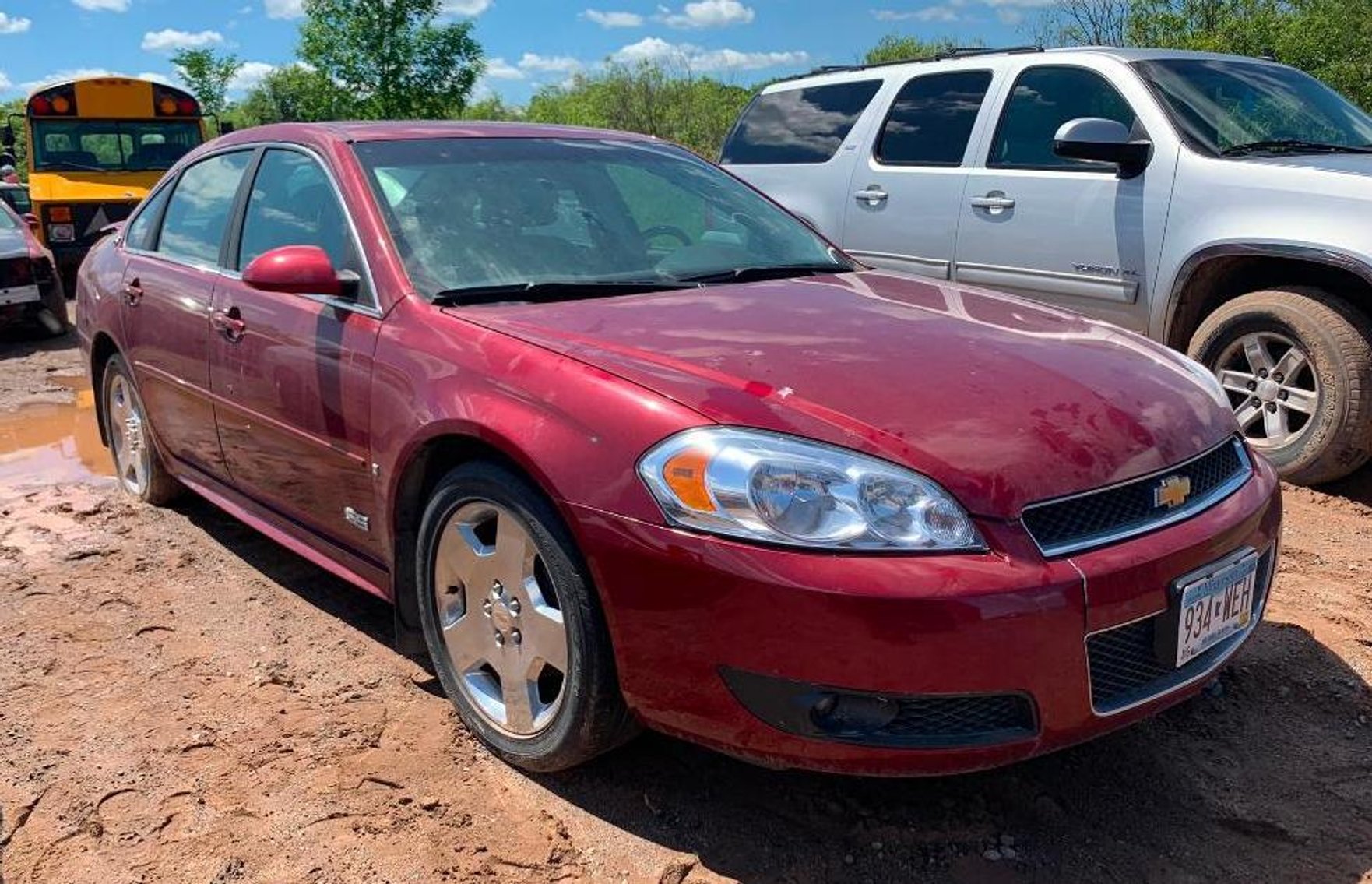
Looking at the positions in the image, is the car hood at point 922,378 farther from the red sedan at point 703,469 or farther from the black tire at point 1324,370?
the black tire at point 1324,370

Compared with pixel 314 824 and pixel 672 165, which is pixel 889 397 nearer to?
pixel 314 824

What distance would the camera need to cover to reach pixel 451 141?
3.68 m

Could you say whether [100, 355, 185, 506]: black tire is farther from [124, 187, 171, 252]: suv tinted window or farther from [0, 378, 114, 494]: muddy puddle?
[124, 187, 171, 252]: suv tinted window

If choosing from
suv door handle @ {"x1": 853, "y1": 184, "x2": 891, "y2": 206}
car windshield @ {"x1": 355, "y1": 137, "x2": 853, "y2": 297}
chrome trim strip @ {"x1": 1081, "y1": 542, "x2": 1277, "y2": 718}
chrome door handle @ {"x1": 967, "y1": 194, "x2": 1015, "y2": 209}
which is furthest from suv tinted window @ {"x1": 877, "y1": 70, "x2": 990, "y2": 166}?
chrome trim strip @ {"x1": 1081, "y1": 542, "x2": 1277, "y2": 718}

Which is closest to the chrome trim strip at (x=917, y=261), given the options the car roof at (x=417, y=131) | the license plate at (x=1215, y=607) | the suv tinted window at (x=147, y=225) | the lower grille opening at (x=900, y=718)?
the car roof at (x=417, y=131)

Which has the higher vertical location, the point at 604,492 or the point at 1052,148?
the point at 1052,148

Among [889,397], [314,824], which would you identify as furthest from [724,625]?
[314,824]

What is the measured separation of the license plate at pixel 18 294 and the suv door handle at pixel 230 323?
6591mm

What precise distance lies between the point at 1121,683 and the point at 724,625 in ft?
2.77

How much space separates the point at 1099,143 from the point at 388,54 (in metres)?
17.8

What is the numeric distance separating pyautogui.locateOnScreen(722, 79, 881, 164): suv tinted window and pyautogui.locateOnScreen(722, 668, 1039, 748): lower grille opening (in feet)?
17.1

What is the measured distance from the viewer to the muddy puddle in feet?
19.2

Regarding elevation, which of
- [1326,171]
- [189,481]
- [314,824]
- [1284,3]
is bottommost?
[314,824]

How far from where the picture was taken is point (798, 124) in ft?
24.1
